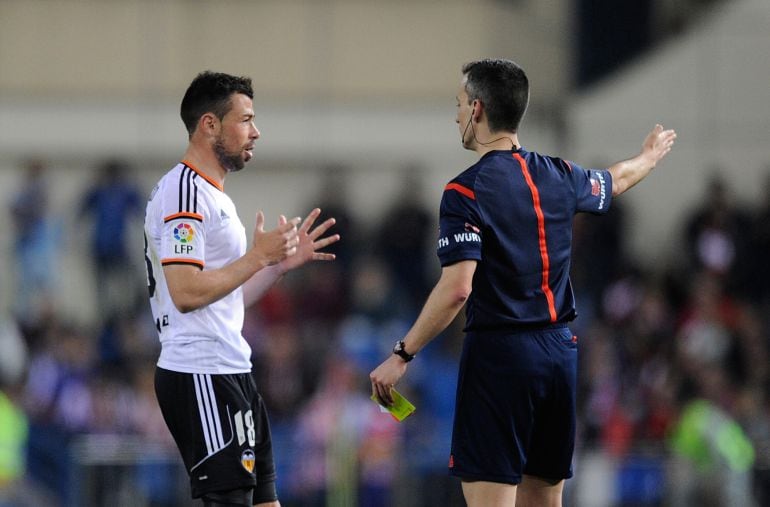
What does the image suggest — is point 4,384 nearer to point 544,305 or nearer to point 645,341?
point 645,341

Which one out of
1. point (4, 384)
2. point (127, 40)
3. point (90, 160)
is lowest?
point (4, 384)

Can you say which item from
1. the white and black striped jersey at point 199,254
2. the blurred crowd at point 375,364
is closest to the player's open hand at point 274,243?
the white and black striped jersey at point 199,254

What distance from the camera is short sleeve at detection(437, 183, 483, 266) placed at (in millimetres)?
6254

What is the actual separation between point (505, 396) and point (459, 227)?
83 centimetres

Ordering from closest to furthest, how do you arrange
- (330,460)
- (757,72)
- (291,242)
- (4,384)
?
(291,242), (330,460), (4,384), (757,72)

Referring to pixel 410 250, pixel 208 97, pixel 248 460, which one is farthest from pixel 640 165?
pixel 410 250

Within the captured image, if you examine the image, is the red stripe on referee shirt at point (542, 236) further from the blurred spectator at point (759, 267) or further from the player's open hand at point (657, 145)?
the blurred spectator at point (759, 267)

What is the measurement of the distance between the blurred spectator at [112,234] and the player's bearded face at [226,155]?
37.2ft

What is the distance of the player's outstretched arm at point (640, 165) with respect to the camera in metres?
7.00

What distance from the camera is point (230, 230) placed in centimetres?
662

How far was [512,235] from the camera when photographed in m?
6.43

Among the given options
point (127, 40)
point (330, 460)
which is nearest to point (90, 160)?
point (127, 40)

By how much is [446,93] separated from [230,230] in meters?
14.3

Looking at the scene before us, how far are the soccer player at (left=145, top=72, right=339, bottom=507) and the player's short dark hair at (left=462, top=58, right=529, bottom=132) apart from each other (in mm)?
924
